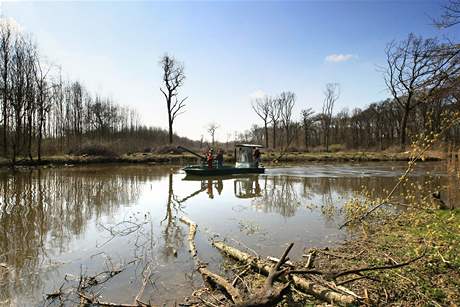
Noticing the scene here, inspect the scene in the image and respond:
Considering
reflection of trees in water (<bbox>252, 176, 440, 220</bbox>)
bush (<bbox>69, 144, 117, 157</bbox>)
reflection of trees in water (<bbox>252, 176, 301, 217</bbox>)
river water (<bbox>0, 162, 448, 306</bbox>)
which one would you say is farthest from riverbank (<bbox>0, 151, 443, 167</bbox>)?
river water (<bbox>0, 162, 448, 306</bbox>)

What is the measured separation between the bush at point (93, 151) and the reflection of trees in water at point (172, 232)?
28598mm

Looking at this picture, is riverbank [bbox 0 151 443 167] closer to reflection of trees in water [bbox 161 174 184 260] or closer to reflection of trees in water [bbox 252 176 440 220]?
reflection of trees in water [bbox 252 176 440 220]

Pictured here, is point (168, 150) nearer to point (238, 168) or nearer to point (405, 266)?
point (238, 168)

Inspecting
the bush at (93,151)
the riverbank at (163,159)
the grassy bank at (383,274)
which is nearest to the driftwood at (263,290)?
the grassy bank at (383,274)

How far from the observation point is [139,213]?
11.5 m

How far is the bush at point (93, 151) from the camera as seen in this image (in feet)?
127

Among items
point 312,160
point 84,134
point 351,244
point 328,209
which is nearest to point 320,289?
point 351,244

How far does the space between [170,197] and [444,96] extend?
11781 mm

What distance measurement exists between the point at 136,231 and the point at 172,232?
3.40ft

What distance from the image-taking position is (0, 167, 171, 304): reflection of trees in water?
22.3 ft

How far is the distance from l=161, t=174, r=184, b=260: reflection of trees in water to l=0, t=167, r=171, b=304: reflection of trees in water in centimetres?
226

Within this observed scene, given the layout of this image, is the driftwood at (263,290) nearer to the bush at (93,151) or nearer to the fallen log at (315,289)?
the fallen log at (315,289)

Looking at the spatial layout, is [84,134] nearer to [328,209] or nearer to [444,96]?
[328,209]

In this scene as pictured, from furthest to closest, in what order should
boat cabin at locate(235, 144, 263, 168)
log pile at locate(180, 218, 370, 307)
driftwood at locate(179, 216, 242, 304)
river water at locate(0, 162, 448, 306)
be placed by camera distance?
1. boat cabin at locate(235, 144, 263, 168)
2. river water at locate(0, 162, 448, 306)
3. driftwood at locate(179, 216, 242, 304)
4. log pile at locate(180, 218, 370, 307)
